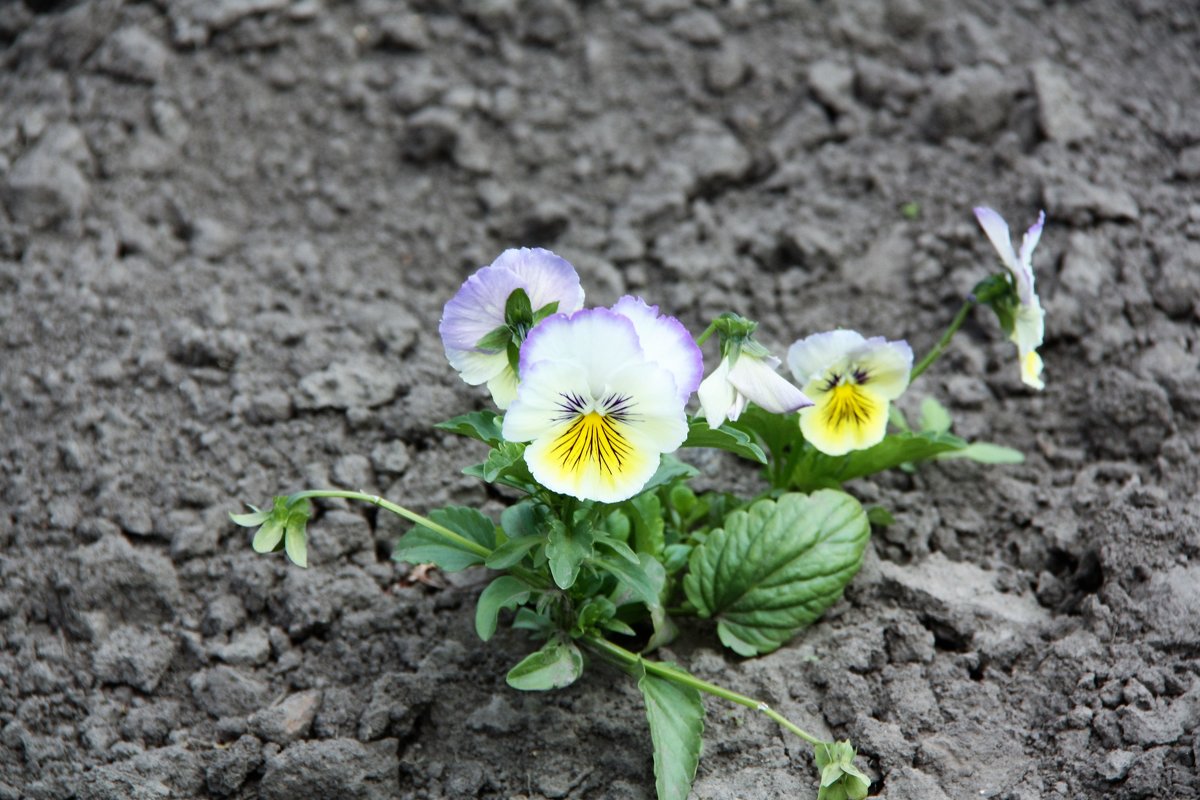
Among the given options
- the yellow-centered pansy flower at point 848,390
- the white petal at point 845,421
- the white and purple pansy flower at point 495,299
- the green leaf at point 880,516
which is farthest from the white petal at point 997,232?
the white and purple pansy flower at point 495,299

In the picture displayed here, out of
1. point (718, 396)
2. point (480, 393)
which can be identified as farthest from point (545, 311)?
point (480, 393)

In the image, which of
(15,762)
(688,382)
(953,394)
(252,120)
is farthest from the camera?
(252,120)

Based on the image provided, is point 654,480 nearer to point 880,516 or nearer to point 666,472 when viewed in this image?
point 666,472

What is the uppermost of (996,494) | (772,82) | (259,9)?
(259,9)

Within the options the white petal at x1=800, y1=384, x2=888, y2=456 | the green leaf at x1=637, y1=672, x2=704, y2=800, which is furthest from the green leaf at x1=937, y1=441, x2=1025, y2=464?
the green leaf at x1=637, y1=672, x2=704, y2=800

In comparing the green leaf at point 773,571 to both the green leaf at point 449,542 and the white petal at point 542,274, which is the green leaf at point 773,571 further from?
the white petal at point 542,274

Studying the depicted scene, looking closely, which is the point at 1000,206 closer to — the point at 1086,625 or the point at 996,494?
the point at 996,494

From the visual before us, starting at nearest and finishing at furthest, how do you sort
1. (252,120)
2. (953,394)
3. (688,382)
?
(688,382) < (953,394) < (252,120)

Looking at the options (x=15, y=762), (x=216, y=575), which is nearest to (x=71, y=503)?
(x=216, y=575)
